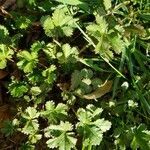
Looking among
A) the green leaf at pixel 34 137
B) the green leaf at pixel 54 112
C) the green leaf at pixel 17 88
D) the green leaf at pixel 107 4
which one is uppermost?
the green leaf at pixel 107 4

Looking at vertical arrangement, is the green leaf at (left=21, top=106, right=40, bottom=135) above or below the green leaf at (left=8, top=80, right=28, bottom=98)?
below

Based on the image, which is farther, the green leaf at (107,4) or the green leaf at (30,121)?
the green leaf at (107,4)

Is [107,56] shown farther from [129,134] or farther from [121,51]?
[129,134]

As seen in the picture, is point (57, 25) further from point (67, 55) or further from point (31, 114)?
point (31, 114)

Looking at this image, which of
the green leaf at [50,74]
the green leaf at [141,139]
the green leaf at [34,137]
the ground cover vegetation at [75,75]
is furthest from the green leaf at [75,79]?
the green leaf at [141,139]

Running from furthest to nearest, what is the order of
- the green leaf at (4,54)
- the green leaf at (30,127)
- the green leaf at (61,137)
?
the green leaf at (4,54) → the green leaf at (30,127) → the green leaf at (61,137)

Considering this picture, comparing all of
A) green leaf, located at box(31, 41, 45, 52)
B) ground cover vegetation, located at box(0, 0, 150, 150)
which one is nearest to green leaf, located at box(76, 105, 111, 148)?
ground cover vegetation, located at box(0, 0, 150, 150)

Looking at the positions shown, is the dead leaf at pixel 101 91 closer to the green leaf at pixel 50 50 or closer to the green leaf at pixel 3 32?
the green leaf at pixel 50 50

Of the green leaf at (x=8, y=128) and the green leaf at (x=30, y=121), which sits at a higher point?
the green leaf at (x=30, y=121)

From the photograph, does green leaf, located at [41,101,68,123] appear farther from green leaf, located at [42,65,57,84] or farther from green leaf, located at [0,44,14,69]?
green leaf, located at [0,44,14,69]
